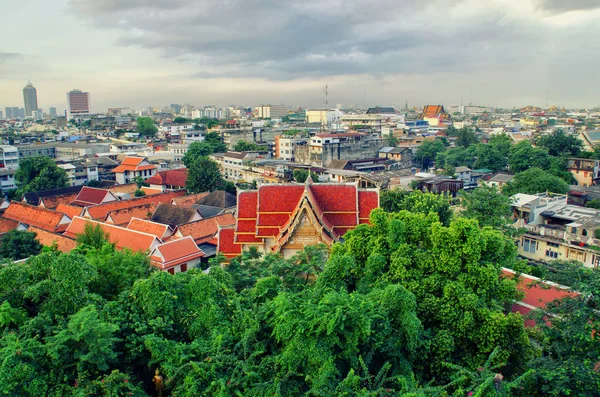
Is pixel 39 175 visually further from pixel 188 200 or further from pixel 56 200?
pixel 188 200

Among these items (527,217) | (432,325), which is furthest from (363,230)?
(527,217)

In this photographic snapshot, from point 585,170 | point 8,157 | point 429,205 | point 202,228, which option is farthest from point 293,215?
point 8,157

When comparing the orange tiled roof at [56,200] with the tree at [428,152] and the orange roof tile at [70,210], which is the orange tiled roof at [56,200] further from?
the tree at [428,152]

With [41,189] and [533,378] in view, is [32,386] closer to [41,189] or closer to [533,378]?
[533,378]

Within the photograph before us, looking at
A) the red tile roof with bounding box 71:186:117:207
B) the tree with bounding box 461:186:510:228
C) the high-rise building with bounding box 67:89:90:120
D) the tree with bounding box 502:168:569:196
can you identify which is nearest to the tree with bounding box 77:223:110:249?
the red tile roof with bounding box 71:186:117:207

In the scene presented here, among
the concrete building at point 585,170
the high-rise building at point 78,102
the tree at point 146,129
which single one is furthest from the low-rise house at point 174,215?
the high-rise building at point 78,102

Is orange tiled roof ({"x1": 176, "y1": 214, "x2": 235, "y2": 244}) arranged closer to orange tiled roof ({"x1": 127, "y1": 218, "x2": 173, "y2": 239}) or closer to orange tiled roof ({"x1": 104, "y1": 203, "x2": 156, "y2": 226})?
orange tiled roof ({"x1": 127, "y1": 218, "x2": 173, "y2": 239})

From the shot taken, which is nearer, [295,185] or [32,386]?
[32,386]
